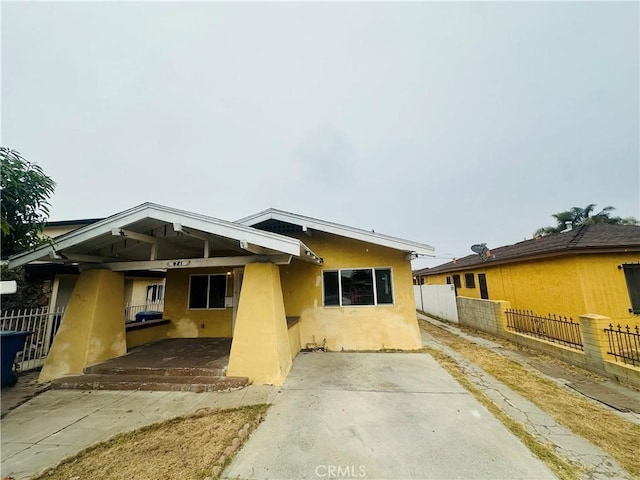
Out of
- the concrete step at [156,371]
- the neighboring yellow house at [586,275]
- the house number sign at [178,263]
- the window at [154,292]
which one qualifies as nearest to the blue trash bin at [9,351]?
the concrete step at [156,371]

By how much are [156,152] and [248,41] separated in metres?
11.5

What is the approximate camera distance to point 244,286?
5246 millimetres

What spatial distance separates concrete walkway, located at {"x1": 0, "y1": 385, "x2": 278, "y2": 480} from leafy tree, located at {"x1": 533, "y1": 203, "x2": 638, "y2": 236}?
25770mm

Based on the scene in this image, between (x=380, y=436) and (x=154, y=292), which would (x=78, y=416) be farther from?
(x=154, y=292)

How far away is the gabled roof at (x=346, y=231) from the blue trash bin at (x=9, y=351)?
4970mm

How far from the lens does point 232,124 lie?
59.8 feet

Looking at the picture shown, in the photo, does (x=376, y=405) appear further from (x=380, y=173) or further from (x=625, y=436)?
(x=380, y=173)

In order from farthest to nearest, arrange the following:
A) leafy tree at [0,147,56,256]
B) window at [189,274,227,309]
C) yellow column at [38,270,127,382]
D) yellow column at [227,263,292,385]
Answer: window at [189,274,227,309] < yellow column at [38,270,127,382] < yellow column at [227,263,292,385] < leafy tree at [0,147,56,256]

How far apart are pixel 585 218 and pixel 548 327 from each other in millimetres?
19165

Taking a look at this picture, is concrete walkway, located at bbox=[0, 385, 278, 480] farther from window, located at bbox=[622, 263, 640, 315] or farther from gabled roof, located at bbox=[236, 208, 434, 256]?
window, located at bbox=[622, 263, 640, 315]

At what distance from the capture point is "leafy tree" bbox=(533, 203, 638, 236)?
18781 mm

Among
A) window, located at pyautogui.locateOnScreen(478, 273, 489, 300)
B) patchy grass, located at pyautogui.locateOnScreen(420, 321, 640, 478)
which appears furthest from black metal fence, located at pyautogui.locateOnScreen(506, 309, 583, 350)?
window, located at pyautogui.locateOnScreen(478, 273, 489, 300)

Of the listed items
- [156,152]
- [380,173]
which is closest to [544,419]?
[380,173]

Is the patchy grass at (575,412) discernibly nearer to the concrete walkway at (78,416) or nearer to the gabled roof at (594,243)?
the gabled roof at (594,243)
